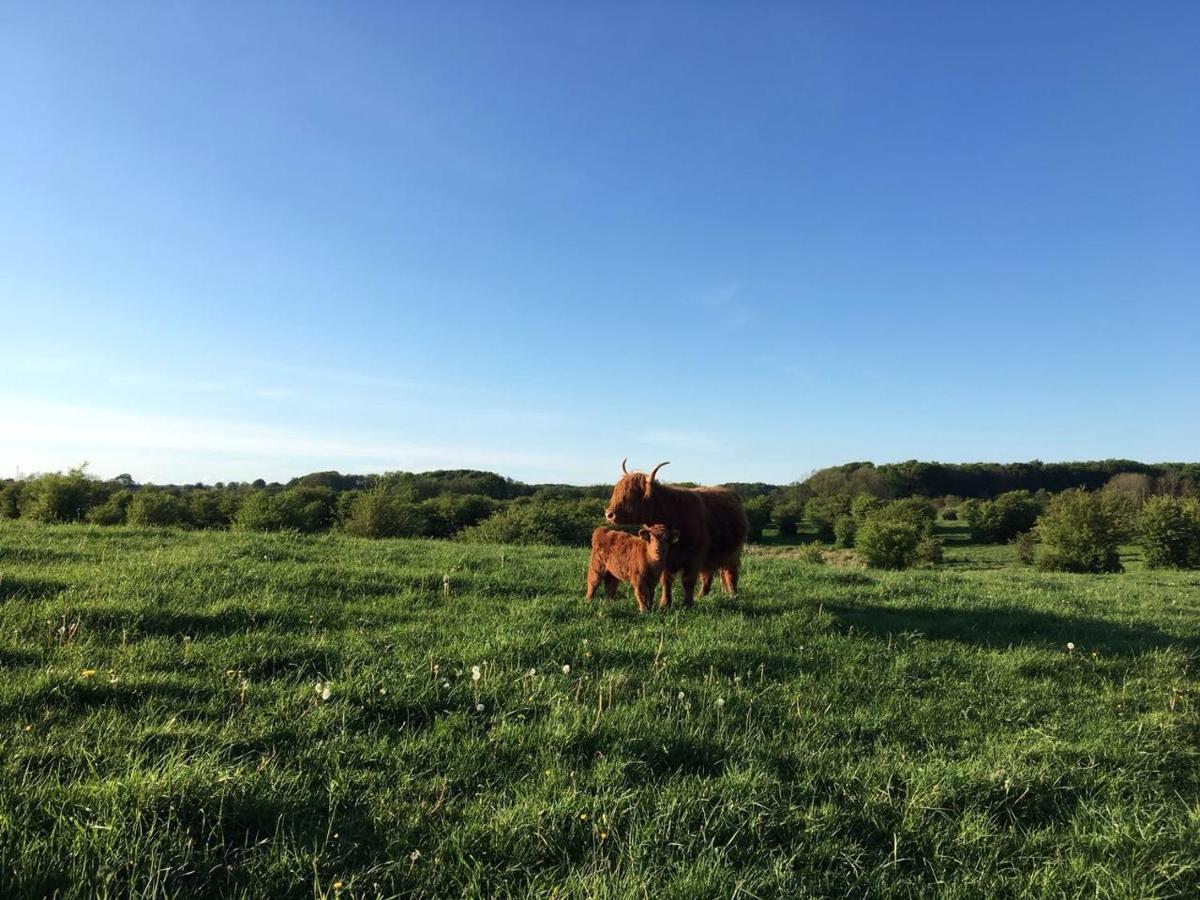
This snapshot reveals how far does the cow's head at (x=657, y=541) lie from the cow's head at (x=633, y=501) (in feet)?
0.72

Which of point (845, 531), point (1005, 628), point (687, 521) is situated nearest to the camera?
point (687, 521)

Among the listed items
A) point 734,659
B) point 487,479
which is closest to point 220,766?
point 734,659

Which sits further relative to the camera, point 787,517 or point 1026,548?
point 787,517

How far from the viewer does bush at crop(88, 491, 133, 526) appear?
3054cm

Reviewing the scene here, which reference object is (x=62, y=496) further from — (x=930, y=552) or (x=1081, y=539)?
(x=1081, y=539)

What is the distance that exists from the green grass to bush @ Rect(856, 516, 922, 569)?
39.0 metres

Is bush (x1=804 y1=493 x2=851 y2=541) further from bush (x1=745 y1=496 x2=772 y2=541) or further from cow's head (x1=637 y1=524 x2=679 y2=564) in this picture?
cow's head (x1=637 y1=524 x2=679 y2=564)

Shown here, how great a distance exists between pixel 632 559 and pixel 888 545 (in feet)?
140

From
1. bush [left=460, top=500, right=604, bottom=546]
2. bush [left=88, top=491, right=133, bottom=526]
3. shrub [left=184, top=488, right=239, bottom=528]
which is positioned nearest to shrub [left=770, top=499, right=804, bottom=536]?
bush [left=460, top=500, right=604, bottom=546]

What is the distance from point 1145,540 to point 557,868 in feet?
193

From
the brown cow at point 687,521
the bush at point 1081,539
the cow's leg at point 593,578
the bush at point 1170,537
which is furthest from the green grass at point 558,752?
the bush at point 1170,537

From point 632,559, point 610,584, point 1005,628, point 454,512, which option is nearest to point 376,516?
point 454,512

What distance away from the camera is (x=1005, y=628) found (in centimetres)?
942

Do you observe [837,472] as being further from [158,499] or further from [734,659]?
[734,659]
